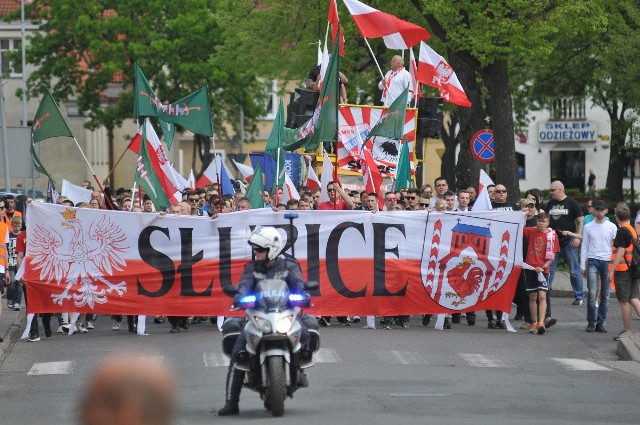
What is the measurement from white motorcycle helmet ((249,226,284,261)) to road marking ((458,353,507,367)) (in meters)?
4.00

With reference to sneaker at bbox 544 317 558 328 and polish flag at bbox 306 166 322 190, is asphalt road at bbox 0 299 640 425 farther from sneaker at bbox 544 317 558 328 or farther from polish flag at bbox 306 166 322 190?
polish flag at bbox 306 166 322 190

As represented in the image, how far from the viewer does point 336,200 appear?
2064 centimetres

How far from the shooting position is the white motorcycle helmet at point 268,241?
10391 mm

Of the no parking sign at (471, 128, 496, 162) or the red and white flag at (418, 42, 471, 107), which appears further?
the no parking sign at (471, 128, 496, 162)

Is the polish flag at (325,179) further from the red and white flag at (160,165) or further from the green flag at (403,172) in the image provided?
the red and white flag at (160,165)

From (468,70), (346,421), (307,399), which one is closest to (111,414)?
(346,421)

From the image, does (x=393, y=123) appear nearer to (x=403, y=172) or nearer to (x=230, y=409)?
(x=403, y=172)

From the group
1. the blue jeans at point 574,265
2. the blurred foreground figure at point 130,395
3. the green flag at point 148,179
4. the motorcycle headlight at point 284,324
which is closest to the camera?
the blurred foreground figure at point 130,395

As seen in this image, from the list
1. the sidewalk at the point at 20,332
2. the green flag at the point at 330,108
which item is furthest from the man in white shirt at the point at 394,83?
the green flag at the point at 330,108

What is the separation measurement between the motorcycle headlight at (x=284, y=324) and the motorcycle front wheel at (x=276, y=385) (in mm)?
207

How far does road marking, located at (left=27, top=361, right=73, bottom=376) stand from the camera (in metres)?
13.7

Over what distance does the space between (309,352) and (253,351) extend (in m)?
0.47

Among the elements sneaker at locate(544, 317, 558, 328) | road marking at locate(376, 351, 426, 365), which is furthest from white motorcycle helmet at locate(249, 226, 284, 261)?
sneaker at locate(544, 317, 558, 328)

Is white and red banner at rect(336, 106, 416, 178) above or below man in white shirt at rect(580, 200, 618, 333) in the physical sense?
above
